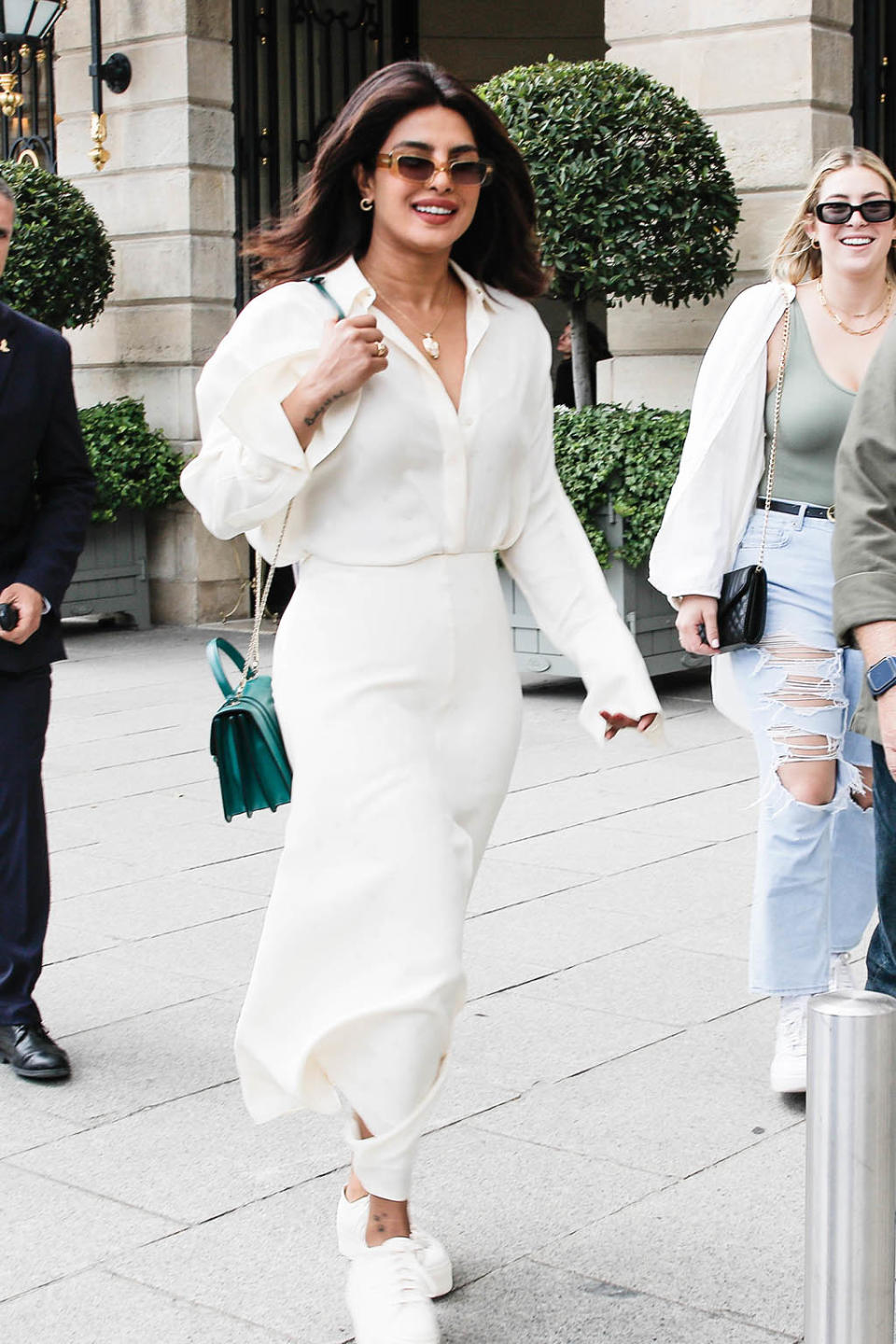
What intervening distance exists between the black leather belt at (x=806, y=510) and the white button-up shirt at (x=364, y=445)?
1031mm

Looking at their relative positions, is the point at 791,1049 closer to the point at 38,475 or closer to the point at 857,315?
the point at 857,315

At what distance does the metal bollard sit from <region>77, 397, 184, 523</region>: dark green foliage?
Result: 9.89 meters

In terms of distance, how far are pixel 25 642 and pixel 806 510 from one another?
1.80m

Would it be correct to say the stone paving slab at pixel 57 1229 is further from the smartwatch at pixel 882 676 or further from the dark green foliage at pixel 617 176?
the dark green foliage at pixel 617 176

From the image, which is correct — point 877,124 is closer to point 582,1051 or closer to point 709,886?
point 709,886

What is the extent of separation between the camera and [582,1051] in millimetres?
4297

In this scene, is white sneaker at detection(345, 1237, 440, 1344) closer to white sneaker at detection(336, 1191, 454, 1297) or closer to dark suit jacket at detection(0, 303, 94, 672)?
white sneaker at detection(336, 1191, 454, 1297)

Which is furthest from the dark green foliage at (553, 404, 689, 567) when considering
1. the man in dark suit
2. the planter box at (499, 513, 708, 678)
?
the man in dark suit

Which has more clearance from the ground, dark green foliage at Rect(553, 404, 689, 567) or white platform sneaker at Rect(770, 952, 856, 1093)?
dark green foliage at Rect(553, 404, 689, 567)

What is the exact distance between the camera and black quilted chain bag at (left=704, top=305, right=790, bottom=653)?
13.5 ft

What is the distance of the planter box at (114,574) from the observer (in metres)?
12.0

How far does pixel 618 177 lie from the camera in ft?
28.4

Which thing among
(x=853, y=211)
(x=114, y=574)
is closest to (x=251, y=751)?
(x=853, y=211)

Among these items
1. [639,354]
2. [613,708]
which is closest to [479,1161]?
[613,708]
